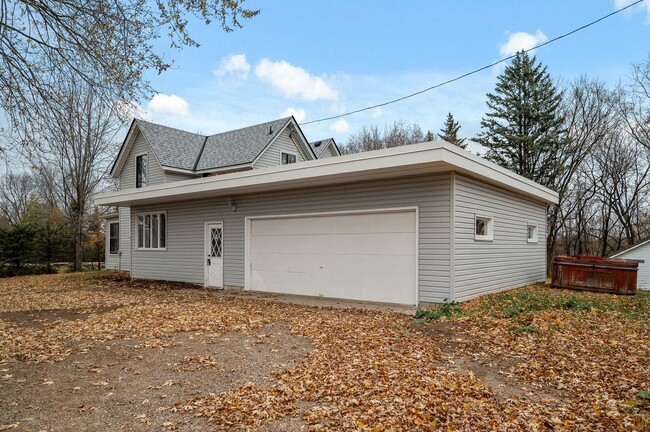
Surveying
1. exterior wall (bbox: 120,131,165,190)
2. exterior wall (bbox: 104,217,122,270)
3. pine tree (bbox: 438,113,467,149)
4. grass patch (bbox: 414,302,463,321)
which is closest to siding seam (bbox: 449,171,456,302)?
grass patch (bbox: 414,302,463,321)

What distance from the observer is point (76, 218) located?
2056 centimetres

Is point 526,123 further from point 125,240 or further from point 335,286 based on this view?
point 125,240

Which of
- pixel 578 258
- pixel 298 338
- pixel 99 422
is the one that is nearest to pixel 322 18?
pixel 298 338

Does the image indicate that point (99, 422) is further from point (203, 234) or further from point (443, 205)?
point (203, 234)

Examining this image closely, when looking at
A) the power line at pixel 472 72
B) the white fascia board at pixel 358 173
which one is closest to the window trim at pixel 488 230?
the white fascia board at pixel 358 173

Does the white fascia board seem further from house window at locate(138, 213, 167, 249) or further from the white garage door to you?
house window at locate(138, 213, 167, 249)

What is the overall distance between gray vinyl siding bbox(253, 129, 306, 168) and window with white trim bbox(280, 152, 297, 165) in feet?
0.46

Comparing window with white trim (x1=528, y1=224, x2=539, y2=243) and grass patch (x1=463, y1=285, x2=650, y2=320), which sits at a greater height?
window with white trim (x1=528, y1=224, x2=539, y2=243)

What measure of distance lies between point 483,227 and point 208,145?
13.8 metres

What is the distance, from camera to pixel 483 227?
33.5 feet

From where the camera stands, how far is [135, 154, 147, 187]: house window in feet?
60.3

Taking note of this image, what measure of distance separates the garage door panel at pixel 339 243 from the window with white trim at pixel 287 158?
23.4 feet

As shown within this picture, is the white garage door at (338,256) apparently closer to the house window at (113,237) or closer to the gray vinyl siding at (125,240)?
the gray vinyl siding at (125,240)

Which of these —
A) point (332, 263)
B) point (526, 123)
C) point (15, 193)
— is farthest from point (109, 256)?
point (526, 123)
